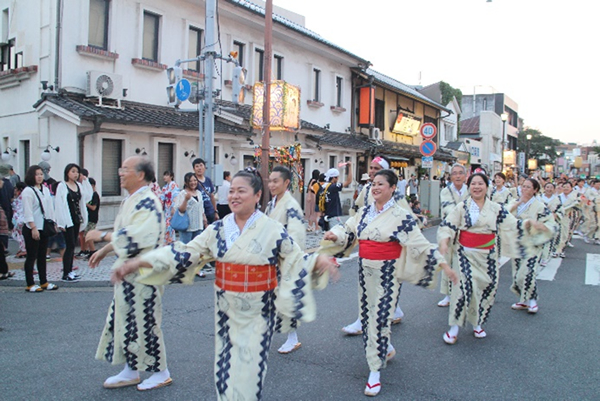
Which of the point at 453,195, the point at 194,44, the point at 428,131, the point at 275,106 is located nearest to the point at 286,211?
the point at 453,195

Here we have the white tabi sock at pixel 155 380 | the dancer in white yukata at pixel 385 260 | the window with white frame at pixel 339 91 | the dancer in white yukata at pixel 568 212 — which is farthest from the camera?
the window with white frame at pixel 339 91

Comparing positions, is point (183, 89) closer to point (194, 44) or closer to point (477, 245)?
point (194, 44)

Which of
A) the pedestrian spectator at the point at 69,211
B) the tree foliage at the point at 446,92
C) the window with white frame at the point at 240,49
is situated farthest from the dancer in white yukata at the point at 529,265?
the tree foliage at the point at 446,92

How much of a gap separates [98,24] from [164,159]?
3.78 m

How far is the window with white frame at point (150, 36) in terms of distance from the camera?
13.2m

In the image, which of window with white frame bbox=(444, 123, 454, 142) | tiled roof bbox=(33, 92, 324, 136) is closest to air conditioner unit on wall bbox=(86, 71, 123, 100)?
tiled roof bbox=(33, 92, 324, 136)

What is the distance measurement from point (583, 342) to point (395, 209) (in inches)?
116

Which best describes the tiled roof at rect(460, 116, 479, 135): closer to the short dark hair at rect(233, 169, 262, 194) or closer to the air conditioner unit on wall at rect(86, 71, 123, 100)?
the air conditioner unit on wall at rect(86, 71, 123, 100)

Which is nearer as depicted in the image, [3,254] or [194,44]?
[3,254]

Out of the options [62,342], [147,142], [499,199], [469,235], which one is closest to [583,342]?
[469,235]

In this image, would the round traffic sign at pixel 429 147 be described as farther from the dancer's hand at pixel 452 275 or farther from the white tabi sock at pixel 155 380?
the white tabi sock at pixel 155 380

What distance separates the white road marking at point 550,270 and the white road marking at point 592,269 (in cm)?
54

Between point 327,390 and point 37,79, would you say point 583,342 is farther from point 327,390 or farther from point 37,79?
point 37,79

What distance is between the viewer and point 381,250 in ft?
13.8
